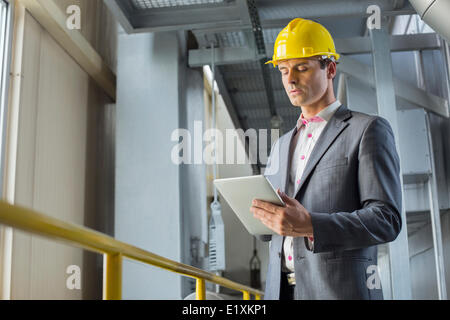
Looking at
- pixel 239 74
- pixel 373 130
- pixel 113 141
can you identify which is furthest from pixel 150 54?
pixel 373 130

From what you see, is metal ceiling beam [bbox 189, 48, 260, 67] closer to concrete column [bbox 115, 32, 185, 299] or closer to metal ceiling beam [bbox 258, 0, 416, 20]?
concrete column [bbox 115, 32, 185, 299]

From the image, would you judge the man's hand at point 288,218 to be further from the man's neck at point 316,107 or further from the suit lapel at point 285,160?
the man's neck at point 316,107

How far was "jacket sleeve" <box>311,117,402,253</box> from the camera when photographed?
169 cm

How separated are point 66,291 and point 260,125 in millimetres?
4433

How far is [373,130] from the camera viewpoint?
1.82m

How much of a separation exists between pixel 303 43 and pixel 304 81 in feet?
0.71

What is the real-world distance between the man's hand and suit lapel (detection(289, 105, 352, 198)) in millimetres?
188

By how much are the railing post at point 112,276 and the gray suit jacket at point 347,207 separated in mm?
689

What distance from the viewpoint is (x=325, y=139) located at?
→ 193 centimetres

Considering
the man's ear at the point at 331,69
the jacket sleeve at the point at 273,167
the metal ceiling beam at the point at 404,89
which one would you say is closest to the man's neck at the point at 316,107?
the man's ear at the point at 331,69

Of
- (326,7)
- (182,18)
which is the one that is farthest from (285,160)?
(182,18)

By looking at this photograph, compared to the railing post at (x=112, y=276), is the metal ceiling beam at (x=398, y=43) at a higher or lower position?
higher

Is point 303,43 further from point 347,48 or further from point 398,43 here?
point 398,43

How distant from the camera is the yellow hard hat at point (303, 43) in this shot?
212cm
